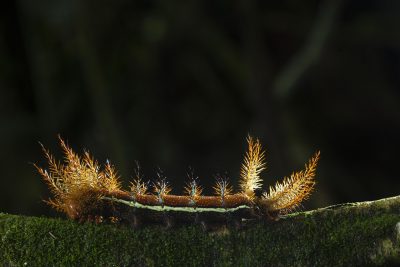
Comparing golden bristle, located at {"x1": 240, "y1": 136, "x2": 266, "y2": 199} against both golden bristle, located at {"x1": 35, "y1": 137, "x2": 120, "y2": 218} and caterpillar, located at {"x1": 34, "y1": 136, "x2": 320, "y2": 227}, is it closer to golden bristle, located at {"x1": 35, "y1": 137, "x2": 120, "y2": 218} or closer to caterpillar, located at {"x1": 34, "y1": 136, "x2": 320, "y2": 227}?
caterpillar, located at {"x1": 34, "y1": 136, "x2": 320, "y2": 227}

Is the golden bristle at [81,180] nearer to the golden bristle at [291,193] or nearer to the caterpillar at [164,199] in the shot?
the caterpillar at [164,199]

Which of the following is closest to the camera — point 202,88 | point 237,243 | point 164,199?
point 237,243

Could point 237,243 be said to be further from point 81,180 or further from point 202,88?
point 202,88

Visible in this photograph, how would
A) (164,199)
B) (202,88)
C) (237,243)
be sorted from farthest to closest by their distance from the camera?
(202,88)
(164,199)
(237,243)

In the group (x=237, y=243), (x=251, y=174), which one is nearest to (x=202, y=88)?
(x=251, y=174)

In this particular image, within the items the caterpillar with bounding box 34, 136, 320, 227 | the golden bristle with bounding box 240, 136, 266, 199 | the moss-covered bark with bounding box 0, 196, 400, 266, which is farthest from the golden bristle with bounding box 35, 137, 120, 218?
the golden bristle with bounding box 240, 136, 266, 199

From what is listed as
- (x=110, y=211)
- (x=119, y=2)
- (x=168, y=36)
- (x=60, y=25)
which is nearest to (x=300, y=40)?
(x=168, y=36)

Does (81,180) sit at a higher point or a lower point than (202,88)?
lower
